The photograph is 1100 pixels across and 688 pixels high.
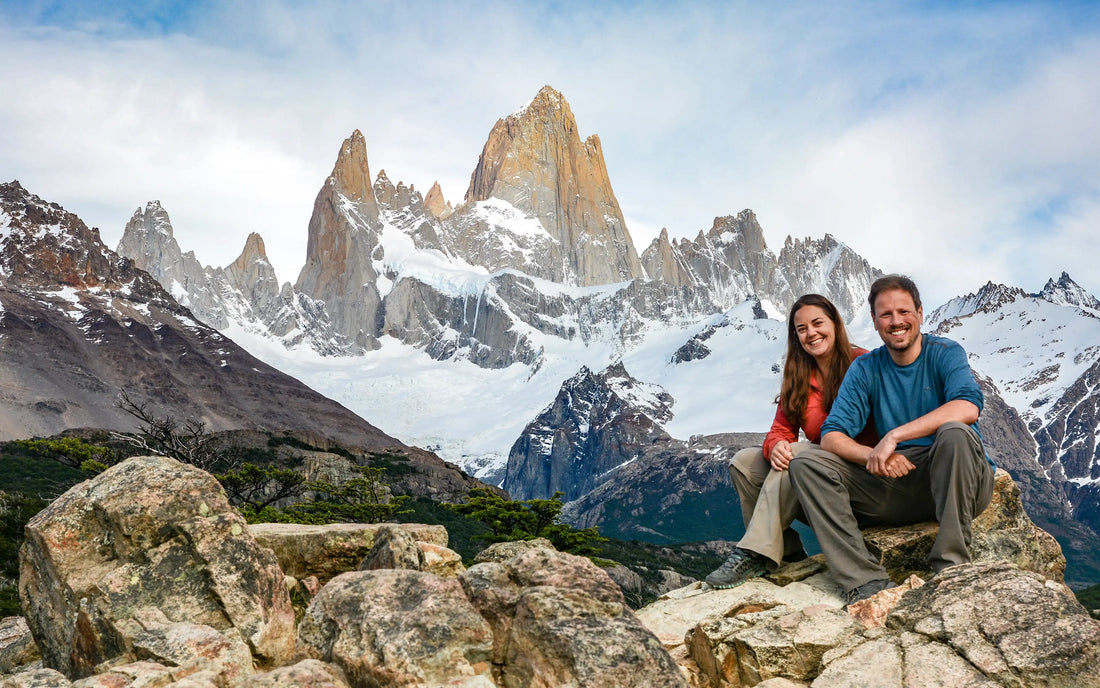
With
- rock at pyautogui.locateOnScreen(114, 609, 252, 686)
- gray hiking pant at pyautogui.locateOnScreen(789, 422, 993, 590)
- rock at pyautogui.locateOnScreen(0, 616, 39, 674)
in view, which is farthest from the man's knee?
rock at pyautogui.locateOnScreen(0, 616, 39, 674)

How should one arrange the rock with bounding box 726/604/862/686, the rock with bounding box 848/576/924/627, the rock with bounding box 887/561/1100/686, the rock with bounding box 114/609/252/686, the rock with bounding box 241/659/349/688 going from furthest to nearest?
the rock with bounding box 848/576/924/627 < the rock with bounding box 726/604/862/686 < the rock with bounding box 114/609/252/686 < the rock with bounding box 241/659/349/688 < the rock with bounding box 887/561/1100/686

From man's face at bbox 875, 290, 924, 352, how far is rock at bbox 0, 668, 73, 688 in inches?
289

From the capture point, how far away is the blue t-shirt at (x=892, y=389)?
8250mm

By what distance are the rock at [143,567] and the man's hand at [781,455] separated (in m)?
4.90

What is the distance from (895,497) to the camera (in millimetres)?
8500

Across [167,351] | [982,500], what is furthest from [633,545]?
[982,500]

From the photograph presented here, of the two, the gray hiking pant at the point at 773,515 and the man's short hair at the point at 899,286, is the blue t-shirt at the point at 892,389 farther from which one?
the gray hiking pant at the point at 773,515

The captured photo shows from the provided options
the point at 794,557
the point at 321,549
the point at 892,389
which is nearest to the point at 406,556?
the point at 321,549

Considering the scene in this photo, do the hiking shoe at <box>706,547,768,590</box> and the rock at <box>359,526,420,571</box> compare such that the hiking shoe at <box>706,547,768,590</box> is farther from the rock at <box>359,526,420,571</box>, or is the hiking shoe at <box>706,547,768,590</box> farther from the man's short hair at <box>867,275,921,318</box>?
the rock at <box>359,526,420,571</box>

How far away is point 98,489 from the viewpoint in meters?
7.96

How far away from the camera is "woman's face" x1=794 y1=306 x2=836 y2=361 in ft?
30.6

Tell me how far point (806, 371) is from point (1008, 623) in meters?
3.96

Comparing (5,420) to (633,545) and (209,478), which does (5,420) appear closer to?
(633,545)

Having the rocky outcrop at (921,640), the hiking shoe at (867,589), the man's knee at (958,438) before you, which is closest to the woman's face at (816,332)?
the man's knee at (958,438)
